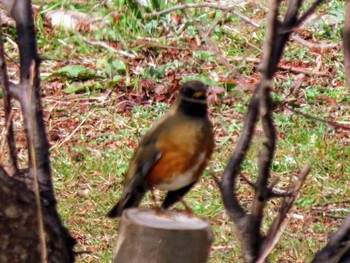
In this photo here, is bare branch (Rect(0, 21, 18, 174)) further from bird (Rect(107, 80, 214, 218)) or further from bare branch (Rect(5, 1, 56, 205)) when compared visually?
bird (Rect(107, 80, 214, 218))

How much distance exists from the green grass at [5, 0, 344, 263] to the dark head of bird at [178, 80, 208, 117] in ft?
2.59

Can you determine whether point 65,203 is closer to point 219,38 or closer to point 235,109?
point 235,109

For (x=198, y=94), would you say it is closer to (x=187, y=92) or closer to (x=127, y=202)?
(x=187, y=92)

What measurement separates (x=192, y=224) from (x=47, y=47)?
13.9 ft

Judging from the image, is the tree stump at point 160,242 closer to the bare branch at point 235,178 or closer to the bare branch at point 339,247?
the bare branch at point 235,178

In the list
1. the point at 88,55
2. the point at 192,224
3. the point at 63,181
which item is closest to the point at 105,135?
the point at 63,181

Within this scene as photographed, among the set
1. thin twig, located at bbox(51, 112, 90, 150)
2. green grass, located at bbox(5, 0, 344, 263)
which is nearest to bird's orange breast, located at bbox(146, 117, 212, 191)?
green grass, located at bbox(5, 0, 344, 263)

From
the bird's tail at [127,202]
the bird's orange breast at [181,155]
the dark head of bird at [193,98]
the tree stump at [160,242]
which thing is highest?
the dark head of bird at [193,98]

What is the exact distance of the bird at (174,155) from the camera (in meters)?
2.75

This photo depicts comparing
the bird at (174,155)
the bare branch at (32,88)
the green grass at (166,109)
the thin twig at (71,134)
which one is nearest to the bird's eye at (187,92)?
the bird at (174,155)

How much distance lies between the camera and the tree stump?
1885 mm

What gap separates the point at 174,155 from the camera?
2.82 meters

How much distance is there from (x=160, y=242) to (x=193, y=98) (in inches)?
35.2

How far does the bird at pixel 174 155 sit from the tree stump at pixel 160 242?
2.45 feet
